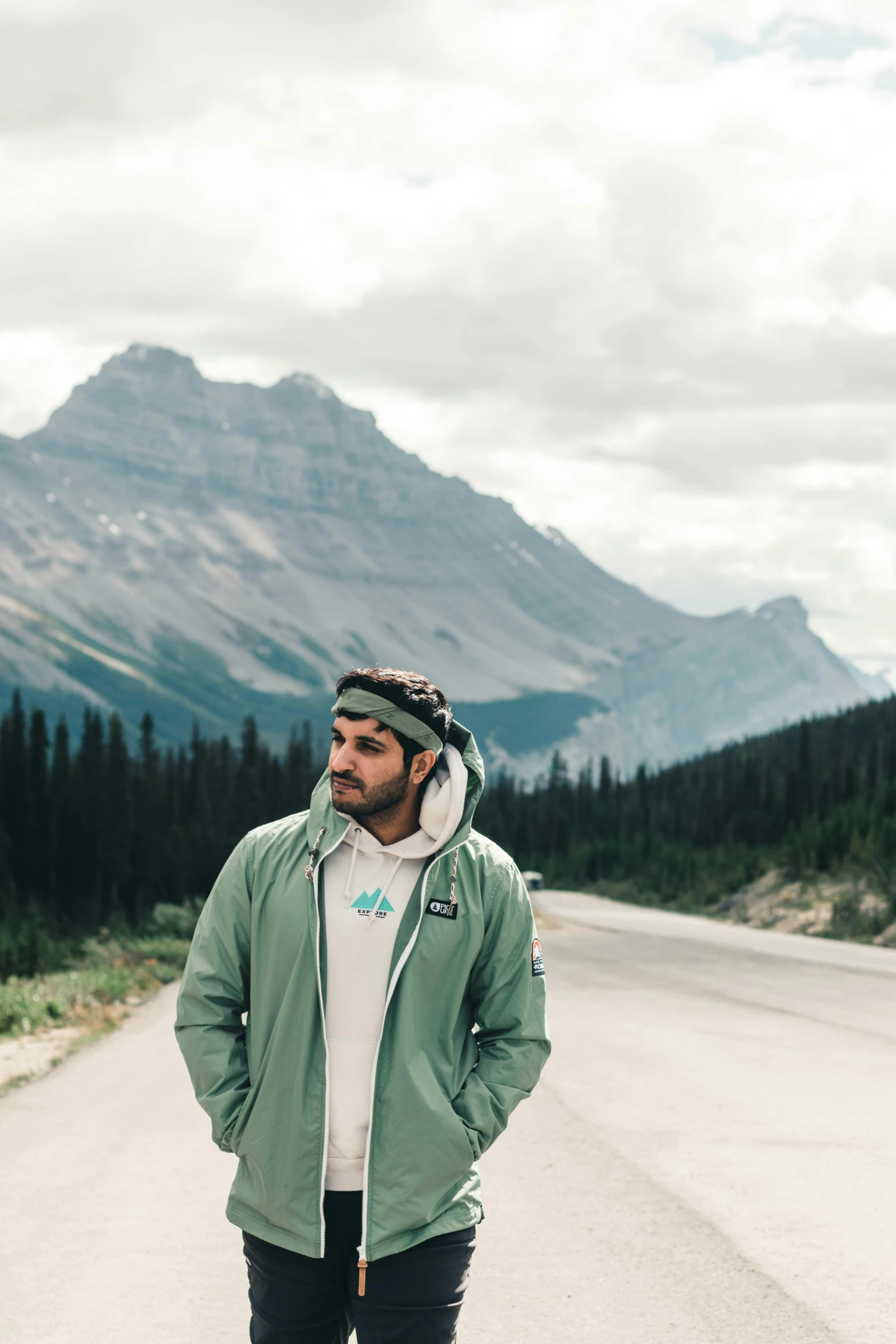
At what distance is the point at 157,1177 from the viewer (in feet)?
27.7

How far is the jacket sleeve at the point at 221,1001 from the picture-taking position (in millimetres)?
3709

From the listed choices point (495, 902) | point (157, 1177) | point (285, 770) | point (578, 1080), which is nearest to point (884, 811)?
point (578, 1080)

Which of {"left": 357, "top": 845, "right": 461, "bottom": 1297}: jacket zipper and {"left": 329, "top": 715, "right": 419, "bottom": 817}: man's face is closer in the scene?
{"left": 357, "top": 845, "right": 461, "bottom": 1297}: jacket zipper

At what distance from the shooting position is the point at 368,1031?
3.59 meters

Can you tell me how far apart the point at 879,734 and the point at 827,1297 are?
82.6 m

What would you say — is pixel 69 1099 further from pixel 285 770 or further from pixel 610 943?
pixel 285 770

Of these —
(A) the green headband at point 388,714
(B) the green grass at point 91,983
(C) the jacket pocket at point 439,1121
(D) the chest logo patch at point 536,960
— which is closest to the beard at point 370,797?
(A) the green headband at point 388,714

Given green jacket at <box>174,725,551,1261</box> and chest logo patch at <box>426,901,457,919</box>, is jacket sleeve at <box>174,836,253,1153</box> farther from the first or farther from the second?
chest logo patch at <box>426,901,457,919</box>

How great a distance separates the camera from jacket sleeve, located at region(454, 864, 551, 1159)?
146 inches

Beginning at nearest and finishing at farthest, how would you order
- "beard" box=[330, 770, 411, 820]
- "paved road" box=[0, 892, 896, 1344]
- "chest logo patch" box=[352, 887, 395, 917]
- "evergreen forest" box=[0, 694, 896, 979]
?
"chest logo patch" box=[352, 887, 395, 917], "beard" box=[330, 770, 411, 820], "paved road" box=[0, 892, 896, 1344], "evergreen forest" box=[0, 694, 896, 979]

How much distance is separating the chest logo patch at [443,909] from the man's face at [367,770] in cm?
29

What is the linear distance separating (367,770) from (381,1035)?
672mm

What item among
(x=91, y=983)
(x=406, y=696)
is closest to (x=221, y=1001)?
(x=406, y=696)

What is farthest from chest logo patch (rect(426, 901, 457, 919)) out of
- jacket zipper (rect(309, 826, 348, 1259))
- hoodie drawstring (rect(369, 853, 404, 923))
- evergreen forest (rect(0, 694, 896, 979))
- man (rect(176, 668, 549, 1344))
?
evergreen forest (rect(0, 694, 896, 979))
